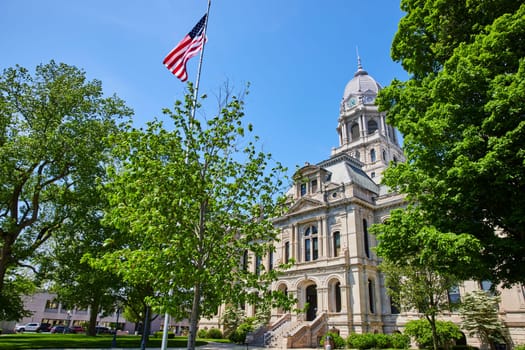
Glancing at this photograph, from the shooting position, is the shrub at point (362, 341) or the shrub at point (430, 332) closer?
the shrub at point (430, 332)

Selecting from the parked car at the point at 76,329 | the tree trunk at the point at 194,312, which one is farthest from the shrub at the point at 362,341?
the parked car at the point at 76,329

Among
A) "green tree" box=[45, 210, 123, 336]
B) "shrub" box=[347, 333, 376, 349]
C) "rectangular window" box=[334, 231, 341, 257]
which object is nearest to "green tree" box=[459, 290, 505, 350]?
"shrub" box=[347, 333, 376, 349]

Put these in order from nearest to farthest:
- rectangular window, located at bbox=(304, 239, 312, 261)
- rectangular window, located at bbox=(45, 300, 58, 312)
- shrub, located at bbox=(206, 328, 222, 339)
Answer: rectangular window, located at bbox=(304, 239, 312, 261) < shrub, located at bbox=(206, 328, 222, 339) < rectangular window, located at bbox=(45, 300, 58, 312)

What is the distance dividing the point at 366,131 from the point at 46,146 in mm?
47034

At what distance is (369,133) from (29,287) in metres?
50.0

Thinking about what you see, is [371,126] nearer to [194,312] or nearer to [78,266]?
[78,266]

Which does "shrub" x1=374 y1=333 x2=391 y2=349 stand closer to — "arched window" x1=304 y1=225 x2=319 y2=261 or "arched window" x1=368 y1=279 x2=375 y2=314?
"arched window" x1=368 y1=279 x2=375 y2=314

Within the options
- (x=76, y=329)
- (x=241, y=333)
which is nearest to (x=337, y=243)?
(x=241, y=333)

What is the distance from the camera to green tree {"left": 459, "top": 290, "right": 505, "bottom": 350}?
23.0m

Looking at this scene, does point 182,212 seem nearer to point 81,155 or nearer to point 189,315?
point 189,315

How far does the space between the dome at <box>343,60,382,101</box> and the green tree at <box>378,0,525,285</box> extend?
47866 millimetres

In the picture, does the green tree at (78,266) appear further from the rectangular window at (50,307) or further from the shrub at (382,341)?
the rectangular window at (50,307)

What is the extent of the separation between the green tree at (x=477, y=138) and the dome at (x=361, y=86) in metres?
47.9

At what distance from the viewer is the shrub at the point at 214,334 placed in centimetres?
4131
